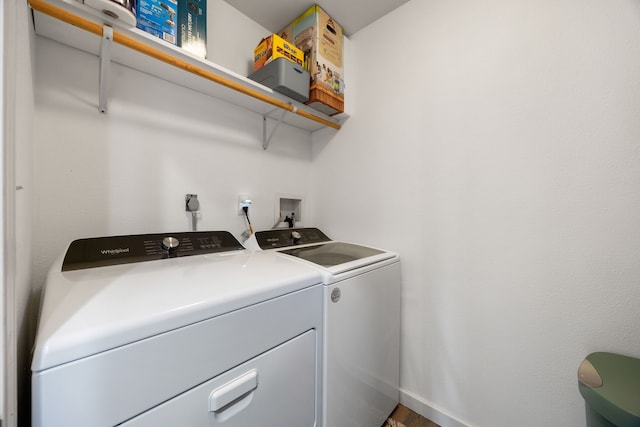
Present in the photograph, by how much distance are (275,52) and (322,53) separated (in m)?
0.33

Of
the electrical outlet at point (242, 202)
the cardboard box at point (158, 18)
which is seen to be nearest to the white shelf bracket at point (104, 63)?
the cardboard box at point (158, 18)

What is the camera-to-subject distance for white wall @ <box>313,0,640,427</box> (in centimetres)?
87

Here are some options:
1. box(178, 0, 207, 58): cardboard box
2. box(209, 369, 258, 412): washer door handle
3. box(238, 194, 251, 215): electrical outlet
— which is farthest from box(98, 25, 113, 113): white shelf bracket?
box(209, 369, 258, 412): washer door handle

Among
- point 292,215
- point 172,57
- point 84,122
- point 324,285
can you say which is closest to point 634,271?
point 324,285

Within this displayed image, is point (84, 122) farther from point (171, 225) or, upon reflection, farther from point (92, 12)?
point (171, 225)

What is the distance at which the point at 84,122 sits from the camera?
39.4 inches

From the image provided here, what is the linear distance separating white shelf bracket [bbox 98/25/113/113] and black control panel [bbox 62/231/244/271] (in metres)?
0.59

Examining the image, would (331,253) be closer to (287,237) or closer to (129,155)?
(287,237)

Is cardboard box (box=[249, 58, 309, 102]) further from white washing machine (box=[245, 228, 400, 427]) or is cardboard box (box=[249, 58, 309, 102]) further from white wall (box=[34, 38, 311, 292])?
white washing machine (box=[245, 228, 400, 427])

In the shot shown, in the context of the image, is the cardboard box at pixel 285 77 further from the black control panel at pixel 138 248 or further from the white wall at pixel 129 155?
the black control panel at pixel 138 248

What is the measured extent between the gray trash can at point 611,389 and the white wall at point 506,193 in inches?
4.3

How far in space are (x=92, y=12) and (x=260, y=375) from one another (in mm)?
1314

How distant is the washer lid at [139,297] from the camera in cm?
43

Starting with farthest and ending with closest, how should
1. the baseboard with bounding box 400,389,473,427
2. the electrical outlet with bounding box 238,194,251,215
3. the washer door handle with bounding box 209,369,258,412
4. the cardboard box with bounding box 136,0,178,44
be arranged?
the electrical outlet with bounding box 238,194,251,215 → the baseboard with bounding box 400,389,473,427 → the cardboard box with bounding box 136,0,178,44 → the washer door handle with bounding box 209,369,258,412
